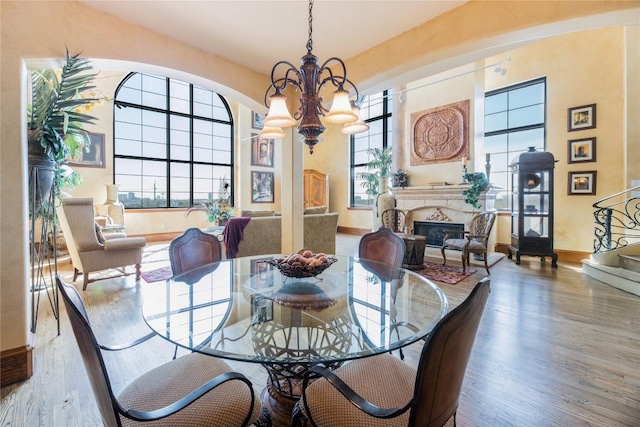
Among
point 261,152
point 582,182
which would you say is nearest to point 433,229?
point 582,182

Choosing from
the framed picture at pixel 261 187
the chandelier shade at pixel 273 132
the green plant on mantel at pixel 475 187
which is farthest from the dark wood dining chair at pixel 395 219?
the framed picture at pixel 261 187

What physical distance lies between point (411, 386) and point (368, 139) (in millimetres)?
8067

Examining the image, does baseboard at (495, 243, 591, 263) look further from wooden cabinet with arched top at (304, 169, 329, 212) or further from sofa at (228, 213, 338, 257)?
wooden cabinet with arched top at (304, 169, 329, 212)

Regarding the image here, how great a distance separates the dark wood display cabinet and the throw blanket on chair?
460cm

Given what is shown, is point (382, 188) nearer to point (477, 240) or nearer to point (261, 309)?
point (477, 240)

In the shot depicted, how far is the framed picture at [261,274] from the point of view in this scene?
1.87 meters

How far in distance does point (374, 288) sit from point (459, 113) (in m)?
4.96

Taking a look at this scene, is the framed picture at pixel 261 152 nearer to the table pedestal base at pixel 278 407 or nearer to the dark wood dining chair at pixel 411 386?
the table pedestal base at pixel 278 407

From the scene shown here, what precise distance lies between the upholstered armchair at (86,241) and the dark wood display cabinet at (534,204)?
19.9 feet

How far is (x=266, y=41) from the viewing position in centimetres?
263

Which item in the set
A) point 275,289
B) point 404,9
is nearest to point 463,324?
point 275,289

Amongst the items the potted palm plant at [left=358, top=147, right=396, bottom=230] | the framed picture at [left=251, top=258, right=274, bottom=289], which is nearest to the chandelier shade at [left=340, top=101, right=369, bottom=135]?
the framed picture at [left=251, top=258, right=274, bottom=289]

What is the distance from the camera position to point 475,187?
487 cm

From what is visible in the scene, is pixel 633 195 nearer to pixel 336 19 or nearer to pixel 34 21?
pixel 336 19
